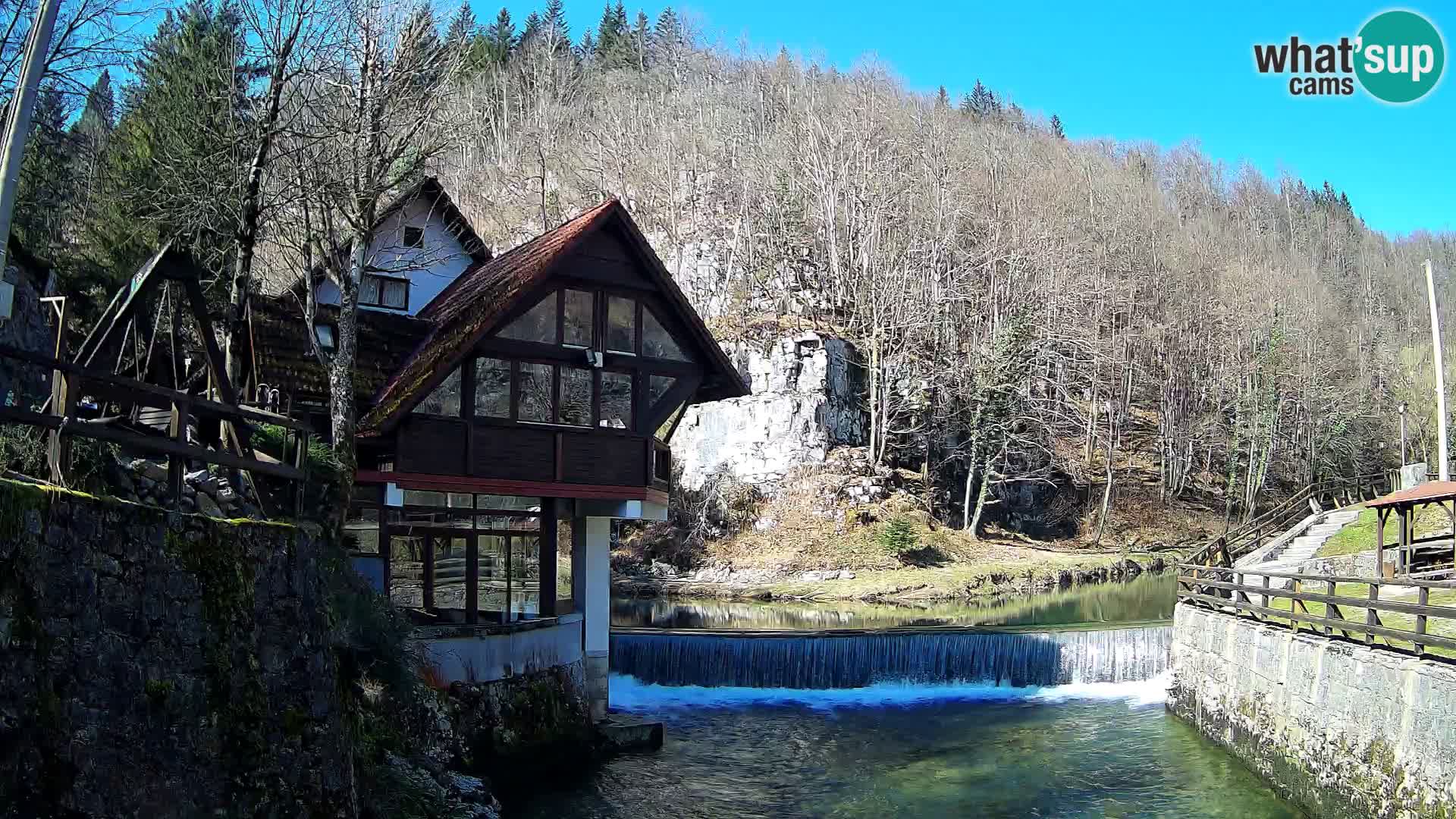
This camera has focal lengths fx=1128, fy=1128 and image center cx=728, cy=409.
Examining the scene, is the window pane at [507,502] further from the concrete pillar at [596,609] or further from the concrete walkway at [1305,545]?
the concrete walkway at [1305,545]

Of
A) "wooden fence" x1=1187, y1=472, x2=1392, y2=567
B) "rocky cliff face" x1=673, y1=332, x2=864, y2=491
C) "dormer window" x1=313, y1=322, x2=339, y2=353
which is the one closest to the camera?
"dormer window" x1=313, y1=322, x2=339, y2=353

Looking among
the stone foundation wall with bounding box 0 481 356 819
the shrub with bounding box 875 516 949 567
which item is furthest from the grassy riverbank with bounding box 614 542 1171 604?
the stone foundation wall with bounding box 0 481 356 819

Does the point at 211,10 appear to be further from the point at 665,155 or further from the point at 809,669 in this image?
the point at 665,155

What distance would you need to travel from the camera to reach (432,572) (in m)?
19.6

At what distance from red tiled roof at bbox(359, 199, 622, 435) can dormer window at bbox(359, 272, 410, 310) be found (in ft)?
2.45

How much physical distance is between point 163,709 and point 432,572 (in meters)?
11.2

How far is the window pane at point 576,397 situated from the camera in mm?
19344

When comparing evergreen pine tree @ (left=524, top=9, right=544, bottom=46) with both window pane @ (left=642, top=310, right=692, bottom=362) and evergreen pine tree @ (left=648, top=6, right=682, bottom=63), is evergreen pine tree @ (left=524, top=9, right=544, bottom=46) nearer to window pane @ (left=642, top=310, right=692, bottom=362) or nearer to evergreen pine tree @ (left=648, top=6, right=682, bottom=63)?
evergreen pine tree @ (left=648, top=6, right=682, bottom=63)

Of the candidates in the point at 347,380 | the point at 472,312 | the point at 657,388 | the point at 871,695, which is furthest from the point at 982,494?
the point at 347,380

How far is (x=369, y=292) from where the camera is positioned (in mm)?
22531

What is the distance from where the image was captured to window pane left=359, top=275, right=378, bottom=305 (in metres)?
22.4

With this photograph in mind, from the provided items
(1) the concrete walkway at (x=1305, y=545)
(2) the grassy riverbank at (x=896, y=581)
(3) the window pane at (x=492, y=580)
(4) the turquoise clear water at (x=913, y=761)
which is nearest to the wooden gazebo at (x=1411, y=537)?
(1) the concrete walkway at (x=1305, y=545)

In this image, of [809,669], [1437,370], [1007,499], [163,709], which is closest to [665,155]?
[1007,499]

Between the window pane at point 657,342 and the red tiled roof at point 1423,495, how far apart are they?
17.2m
